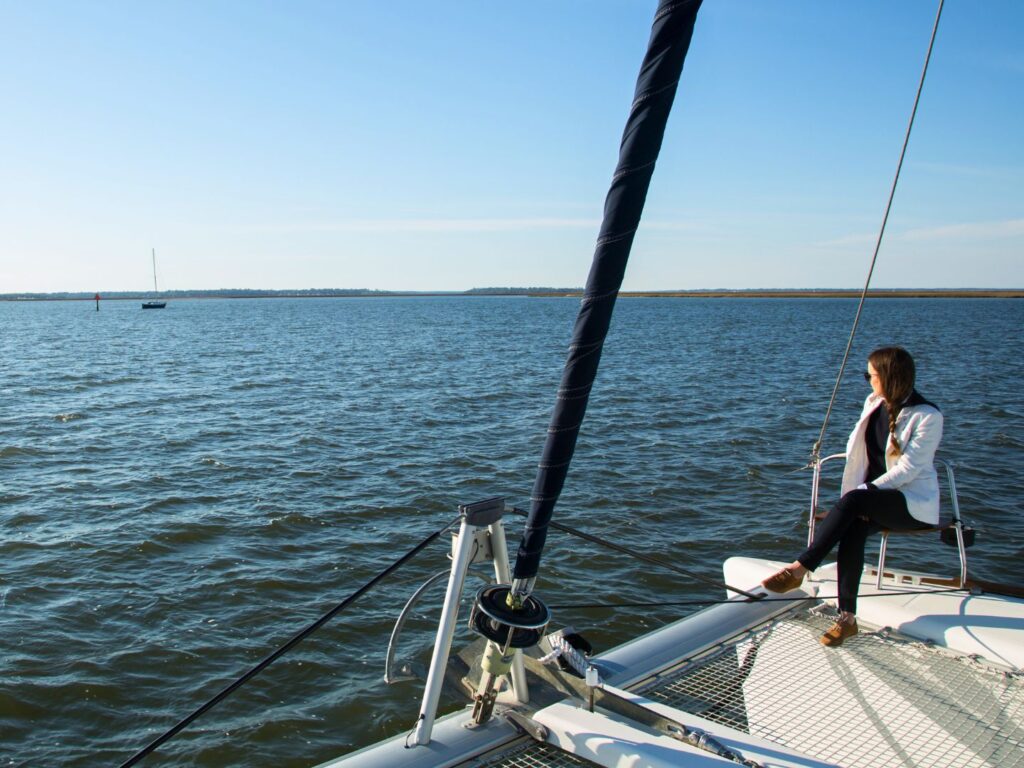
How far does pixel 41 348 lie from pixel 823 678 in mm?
51785

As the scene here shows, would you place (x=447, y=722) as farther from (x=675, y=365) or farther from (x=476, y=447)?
(x=675, y=365)

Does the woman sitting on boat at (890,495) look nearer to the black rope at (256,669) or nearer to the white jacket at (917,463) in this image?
the white jacket at (917,463)

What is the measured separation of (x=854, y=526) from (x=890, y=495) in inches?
11.2

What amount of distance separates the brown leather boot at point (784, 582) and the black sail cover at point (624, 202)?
113 inches

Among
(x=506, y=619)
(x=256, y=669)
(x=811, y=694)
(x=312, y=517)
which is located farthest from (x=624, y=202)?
(x=312, y=517)

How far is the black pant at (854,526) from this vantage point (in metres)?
4.96

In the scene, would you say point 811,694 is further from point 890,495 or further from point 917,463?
point 917,463

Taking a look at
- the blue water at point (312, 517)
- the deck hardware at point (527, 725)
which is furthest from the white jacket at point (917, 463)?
the blue water at point (312, 517)

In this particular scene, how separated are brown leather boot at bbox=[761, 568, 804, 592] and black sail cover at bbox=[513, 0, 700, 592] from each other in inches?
113

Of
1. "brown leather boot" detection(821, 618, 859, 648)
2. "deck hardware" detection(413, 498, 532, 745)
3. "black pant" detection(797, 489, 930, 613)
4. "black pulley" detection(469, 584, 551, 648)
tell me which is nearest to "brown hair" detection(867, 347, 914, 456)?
"black pant" detection(797, 489, 930, 613)

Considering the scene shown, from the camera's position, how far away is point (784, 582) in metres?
5.20

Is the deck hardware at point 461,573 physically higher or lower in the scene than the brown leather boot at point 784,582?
higher

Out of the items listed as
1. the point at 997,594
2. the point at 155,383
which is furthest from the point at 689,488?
the point at 155,383

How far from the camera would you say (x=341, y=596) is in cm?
893
